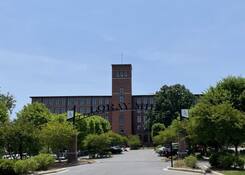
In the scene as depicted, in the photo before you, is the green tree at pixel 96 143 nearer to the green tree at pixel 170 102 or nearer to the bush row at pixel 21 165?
the bush row at pixel 21 165

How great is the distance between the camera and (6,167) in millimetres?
29469

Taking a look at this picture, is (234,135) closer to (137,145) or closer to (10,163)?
(10,163)

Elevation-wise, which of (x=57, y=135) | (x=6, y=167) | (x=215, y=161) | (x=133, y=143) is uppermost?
(x=133, y=143)

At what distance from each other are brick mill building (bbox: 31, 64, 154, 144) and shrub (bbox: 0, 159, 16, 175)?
11175cm

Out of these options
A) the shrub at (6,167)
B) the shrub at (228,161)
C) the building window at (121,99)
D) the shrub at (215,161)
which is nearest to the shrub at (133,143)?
the building window at (121,99)

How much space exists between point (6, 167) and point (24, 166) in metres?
2.19

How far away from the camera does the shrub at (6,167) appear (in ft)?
95.9

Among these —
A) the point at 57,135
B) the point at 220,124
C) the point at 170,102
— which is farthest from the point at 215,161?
the point at 170,102

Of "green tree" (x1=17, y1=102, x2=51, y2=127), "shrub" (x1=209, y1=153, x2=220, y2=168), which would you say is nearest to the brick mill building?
"green tree" (x1=17, y1=102, x2=51, y2=127)

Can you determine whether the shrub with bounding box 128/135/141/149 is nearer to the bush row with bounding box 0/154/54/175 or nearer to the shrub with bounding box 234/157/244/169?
the bush row with bounding box 0/154/54/175

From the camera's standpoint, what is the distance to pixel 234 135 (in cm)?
3297

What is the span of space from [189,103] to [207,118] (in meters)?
86.7

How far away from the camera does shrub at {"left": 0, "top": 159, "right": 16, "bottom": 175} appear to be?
2922cm

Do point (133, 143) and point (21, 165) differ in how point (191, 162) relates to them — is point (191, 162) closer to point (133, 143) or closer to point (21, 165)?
point (21, 165)
